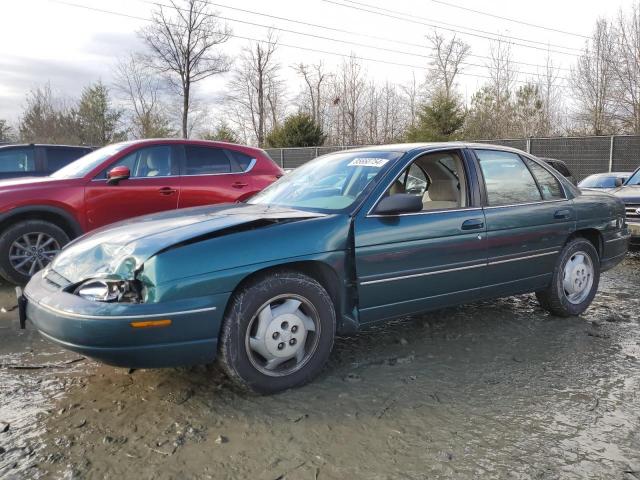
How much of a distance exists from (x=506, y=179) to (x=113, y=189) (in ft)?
14.3

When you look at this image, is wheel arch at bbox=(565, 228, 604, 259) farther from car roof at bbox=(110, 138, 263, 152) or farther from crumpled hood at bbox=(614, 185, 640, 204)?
car roof at bbox=(110, 138, 263, 152)

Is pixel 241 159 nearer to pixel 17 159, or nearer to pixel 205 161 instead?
pixel 205 161

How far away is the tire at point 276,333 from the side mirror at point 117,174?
11.7ft

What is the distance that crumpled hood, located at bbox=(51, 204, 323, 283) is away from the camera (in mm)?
2814

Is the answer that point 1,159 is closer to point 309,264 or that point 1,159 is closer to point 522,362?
point 309,264

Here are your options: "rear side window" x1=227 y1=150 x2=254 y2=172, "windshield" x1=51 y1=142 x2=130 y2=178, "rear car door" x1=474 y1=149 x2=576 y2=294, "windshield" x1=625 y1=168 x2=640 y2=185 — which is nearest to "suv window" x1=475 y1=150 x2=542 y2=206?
"rear car door" x1=474 y1=149 x2=576 y2=294

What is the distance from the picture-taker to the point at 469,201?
406 centimetres

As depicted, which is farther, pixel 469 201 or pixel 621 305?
pixel 621 305

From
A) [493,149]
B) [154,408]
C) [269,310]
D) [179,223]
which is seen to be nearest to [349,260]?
[269,310]

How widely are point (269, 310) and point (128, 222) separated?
1338 millimetres

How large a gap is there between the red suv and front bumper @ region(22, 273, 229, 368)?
3.18 m

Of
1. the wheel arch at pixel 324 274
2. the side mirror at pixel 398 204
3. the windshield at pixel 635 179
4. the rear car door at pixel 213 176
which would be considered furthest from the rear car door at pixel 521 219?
the windshield at pixel 635 179

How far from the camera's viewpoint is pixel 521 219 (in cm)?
428

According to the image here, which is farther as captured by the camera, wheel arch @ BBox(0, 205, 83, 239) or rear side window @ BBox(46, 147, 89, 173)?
rear side window @ BBox(46, 147, 89, 173)
